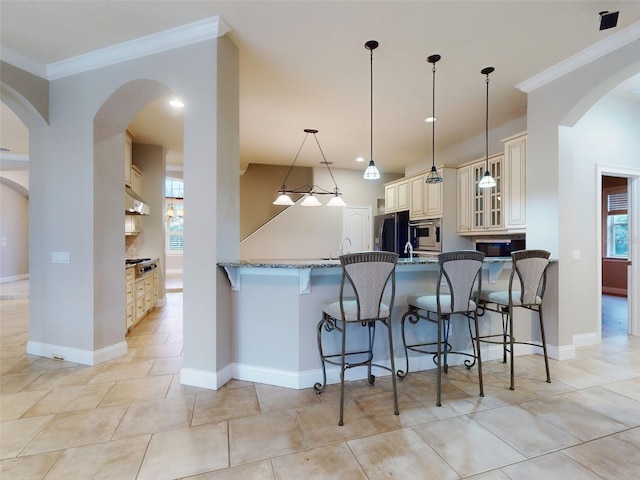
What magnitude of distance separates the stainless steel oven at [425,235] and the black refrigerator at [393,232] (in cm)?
20

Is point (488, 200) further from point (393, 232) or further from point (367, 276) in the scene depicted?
point (367, 276)

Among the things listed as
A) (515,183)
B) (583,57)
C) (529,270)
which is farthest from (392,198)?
(529,270)

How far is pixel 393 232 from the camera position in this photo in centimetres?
627

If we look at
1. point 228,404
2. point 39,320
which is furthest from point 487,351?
point 39,320

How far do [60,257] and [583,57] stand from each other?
17.5ft

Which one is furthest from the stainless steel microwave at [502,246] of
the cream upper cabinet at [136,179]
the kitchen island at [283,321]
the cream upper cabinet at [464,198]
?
the cream upper cabinet at [136,179]

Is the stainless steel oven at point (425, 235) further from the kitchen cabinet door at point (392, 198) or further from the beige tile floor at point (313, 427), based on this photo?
the beige tile floor at point (313, 427)

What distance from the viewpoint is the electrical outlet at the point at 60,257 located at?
3.09 meters

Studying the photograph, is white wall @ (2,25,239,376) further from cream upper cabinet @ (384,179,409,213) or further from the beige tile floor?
cream upper cabinet @ (384,179,409,213)

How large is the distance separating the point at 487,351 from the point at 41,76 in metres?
5.22

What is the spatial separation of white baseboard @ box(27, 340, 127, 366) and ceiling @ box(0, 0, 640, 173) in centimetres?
279

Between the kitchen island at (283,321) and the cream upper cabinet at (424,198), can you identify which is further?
the cream upper cabinet at (424,198)

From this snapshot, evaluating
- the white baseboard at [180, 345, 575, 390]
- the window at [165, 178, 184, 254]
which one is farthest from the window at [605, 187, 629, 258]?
the window at [165, 178, 184, 254]

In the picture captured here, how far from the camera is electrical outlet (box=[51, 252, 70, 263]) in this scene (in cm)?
309
